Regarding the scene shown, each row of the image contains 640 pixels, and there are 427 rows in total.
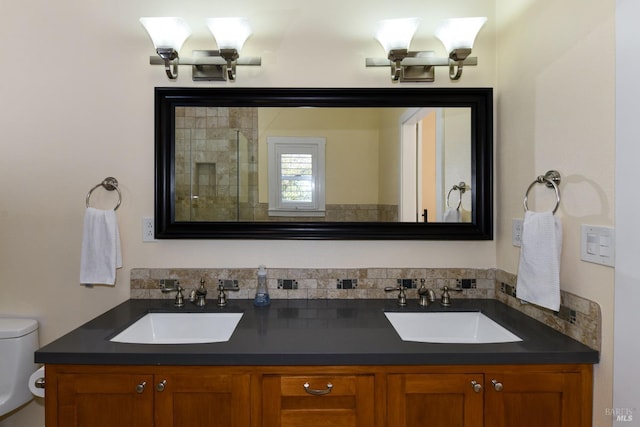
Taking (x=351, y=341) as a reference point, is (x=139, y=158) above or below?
above

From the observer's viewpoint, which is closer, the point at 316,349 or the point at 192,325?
the point at 316,349

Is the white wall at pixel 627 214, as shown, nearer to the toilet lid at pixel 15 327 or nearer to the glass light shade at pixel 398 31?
the glass light shade at pixel 398 31

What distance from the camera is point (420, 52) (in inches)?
64.8

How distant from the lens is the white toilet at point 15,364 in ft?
5.11

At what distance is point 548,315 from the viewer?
1336 millimetres

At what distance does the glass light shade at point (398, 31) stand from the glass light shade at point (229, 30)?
0.61 metres

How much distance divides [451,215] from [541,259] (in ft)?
1.70

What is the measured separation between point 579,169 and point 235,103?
1407mm

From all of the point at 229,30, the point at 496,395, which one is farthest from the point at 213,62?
the point at 496,395

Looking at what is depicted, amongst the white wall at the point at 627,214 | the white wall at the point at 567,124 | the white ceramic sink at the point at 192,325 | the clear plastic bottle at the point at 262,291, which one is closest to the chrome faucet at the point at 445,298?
the white wall at the point at 567,124

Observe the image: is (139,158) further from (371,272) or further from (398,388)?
(398,388)

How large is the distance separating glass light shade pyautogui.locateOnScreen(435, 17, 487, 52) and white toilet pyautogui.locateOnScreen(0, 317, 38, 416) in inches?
90.8

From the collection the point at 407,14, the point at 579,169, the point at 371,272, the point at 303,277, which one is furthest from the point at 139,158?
the point at 579,169

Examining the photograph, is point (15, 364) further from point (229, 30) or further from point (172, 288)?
point (229, 30)
